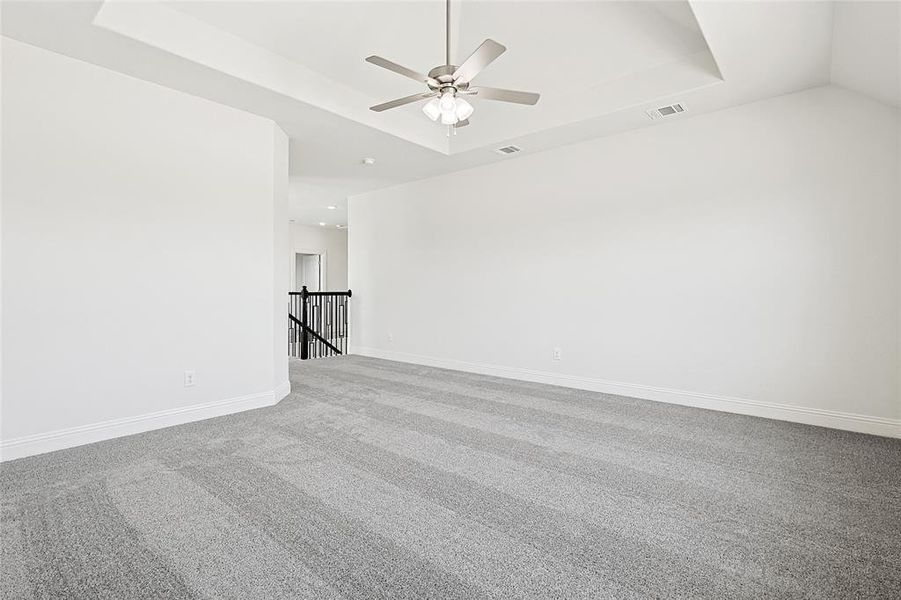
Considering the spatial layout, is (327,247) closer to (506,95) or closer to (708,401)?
(506,95)

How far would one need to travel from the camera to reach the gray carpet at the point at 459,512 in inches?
66.1

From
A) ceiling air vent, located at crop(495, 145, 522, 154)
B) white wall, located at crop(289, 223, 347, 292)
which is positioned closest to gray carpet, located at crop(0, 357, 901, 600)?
ceiling air vent, located at crop(495, 145, 522, 154)

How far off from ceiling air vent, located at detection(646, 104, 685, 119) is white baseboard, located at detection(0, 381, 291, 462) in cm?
438

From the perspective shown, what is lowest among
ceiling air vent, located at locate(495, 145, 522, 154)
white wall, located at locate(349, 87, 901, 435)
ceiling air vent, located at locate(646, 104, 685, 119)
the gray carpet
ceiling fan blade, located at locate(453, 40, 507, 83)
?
the gray carpet

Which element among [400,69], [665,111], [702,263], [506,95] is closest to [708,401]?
[702,263]

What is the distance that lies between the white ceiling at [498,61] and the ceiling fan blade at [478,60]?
1251 millimetres

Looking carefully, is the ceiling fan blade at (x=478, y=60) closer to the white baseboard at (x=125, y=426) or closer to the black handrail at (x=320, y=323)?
the white baseboard at (x=125, y=426)

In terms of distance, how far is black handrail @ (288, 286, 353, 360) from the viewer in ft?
25.8

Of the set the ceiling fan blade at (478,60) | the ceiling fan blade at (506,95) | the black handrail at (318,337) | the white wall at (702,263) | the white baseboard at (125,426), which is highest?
the ceiling fan blade at (478,60)

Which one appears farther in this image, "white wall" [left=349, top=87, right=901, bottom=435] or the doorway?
the doorway

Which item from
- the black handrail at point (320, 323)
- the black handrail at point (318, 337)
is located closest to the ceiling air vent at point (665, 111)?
the black handrail at point (320, 323)

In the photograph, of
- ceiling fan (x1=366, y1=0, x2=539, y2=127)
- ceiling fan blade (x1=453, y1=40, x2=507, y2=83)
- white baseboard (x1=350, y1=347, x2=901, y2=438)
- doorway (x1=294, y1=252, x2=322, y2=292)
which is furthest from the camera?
doorway (x1=294, y1=252, x2=322, y2=292)

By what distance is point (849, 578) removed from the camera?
1.70 m

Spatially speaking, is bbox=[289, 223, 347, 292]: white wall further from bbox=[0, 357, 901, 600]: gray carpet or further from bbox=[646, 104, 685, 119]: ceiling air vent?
bbox=[646, 104, 685, 119]: ceiling air vent
